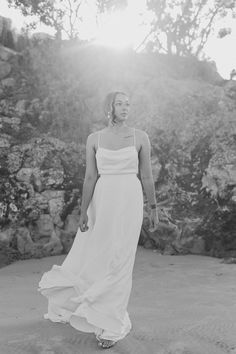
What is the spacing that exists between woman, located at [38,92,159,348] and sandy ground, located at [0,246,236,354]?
0.62 feet

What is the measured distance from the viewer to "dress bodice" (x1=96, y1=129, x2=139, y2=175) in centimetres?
351

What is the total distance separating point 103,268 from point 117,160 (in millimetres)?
887

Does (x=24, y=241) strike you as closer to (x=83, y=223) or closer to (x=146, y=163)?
(x=83, y=223)

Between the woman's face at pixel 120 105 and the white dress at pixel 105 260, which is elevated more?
the woman's face at pixel 120 105

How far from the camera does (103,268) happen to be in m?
3.49

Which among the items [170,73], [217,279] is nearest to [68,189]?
[217,279]

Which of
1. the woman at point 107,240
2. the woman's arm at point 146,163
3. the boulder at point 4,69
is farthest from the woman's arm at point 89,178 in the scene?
the boulder at point 4,69

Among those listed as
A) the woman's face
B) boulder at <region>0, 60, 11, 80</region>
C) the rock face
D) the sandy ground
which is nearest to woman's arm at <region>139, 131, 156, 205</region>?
the woman's face

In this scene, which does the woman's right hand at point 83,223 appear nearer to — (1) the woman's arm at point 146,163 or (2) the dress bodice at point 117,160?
(2) the dress bodice at point 117,160

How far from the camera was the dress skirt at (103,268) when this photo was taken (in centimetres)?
333

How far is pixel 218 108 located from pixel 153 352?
734 centimetres

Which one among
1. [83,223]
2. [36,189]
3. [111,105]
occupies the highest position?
[111,105]

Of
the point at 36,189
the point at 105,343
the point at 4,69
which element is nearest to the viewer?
the point at 105,343

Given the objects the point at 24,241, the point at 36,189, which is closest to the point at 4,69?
the point at 36,189
